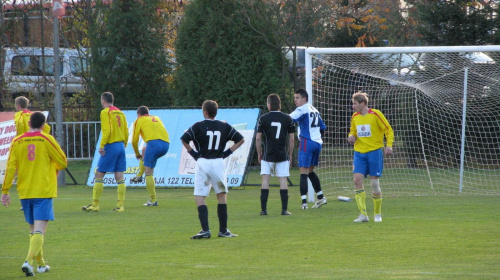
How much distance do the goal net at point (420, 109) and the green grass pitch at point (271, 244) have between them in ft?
10.1

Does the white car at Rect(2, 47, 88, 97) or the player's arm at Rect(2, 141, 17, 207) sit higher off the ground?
the white car at Rect(2, 47, 88, 97)

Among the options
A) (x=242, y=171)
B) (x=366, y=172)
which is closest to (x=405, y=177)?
(x=242, y=171)

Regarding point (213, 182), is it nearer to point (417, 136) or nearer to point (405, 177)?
point (405, 177)

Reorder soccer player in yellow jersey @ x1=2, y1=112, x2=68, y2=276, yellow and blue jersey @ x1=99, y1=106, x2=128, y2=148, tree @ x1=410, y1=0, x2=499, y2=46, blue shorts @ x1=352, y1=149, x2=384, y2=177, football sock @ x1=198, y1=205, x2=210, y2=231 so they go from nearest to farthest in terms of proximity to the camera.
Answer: soccer player in yellow jersey @ x1=2, y1=112, x2=68, y2=276 < football sock @ x1=198, y1=205, x2=210, y2=231 < blue shorts @ x1=352, y1=149, x2=384, y2=177 < yellow and blue jersey @ x1=99, y1=106, x2=128, y2=148 < tree @ x1=410, y1=0, x2=499, y2=46

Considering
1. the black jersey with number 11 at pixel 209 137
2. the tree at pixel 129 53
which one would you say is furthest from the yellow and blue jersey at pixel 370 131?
the tree at pixel 129 53

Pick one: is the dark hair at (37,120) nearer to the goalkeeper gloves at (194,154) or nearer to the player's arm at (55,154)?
the player's arm at (55,154)

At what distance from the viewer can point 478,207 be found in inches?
525

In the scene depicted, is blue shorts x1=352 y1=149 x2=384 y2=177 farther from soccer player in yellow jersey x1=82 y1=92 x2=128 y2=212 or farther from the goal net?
soccer player in yellow jersey x1=82 y1=92 x2=128 y2=212

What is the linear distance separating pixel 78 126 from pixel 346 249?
17346mm

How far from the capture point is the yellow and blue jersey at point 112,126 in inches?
531

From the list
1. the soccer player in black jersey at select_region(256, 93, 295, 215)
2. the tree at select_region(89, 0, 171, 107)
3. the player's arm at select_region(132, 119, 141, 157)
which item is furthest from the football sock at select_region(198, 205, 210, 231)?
the tree at select_region(89, 0, 171, 107)

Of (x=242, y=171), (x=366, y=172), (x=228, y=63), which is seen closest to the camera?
(x=366, y=172)

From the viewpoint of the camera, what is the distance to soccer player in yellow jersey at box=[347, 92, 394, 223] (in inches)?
438

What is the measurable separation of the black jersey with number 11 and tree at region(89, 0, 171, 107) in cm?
1565
